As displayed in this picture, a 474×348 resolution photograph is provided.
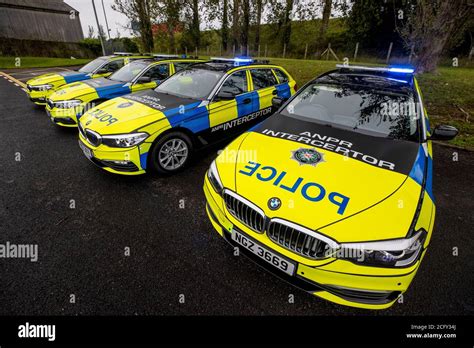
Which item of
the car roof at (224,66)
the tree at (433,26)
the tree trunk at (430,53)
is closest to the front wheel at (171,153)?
the car roof at (224,66)

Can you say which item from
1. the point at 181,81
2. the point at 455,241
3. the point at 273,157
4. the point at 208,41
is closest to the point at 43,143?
the point at 181,81

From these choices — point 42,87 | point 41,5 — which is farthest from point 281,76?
point 41,5

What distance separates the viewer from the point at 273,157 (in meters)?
2.27

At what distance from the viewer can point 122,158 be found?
3.28 metres

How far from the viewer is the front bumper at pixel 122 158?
3.26m

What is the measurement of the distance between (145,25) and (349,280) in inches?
1053

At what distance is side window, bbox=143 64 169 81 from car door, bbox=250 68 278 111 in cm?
292

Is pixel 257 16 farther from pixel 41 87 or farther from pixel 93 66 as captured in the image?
→ pixel 41 87

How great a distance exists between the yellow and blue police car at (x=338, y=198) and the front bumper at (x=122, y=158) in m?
1.49

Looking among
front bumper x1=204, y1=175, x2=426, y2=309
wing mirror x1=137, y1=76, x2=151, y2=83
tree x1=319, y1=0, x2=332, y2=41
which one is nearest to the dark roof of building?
tree x1=319, y1=0, x2=332, y2=41

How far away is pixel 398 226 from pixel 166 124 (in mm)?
3111

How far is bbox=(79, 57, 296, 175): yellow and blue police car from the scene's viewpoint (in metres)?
3.32

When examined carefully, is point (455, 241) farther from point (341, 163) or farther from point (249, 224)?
point (249, 224)

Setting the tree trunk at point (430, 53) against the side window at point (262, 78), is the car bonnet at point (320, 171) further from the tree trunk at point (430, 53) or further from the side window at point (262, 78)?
the tree trunk at point (430, 53)
